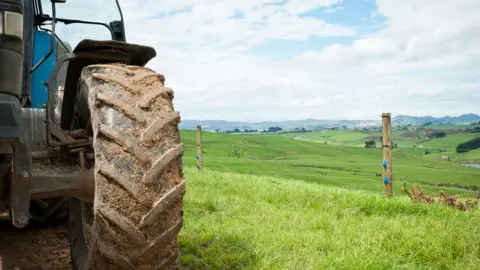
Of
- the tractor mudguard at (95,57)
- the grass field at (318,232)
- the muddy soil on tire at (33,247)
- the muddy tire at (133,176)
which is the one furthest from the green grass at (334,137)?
the muddy tire at (133,176)

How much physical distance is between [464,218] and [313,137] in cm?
9496

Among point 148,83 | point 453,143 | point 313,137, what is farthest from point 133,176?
point 313,137

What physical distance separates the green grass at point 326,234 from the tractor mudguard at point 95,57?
179 cm

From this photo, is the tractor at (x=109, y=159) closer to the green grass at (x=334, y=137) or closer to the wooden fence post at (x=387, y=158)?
the wooden fence post at (x=387, y=158)

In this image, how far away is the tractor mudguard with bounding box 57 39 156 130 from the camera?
11.4 ft

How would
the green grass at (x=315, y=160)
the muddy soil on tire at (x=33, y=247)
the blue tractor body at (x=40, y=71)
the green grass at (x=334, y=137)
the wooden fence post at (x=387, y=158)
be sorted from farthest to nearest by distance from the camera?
the green grass at (x=334, y=137)
the green grass at (x=315, y=160)
the wooden fence post at (x=387, y=158)
the muddy soil on tire at (x=33, y=247)
the blue tractor body at (x=40, y=71)

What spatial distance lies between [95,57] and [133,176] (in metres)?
1.17

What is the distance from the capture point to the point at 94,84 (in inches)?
122

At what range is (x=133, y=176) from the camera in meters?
2.78

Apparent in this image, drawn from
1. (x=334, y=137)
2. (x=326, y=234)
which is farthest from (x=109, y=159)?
(x=334, y=137)

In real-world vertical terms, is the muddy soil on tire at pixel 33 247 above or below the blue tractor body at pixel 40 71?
below

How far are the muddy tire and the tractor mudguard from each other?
0.43 meters

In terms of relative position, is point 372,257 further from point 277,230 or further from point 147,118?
point 147,118

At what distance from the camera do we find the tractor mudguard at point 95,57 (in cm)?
348
